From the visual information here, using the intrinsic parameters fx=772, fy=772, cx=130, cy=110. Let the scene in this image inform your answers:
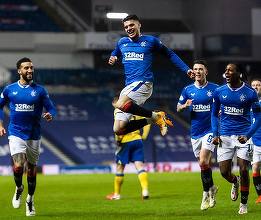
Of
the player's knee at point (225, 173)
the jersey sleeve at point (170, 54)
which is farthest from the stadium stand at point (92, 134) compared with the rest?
the jersey sleeve at point (170, 54)

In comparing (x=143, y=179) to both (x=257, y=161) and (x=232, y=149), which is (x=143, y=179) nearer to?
(x=257, y=161)

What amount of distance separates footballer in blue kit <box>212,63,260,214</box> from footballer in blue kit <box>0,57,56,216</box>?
284 cm

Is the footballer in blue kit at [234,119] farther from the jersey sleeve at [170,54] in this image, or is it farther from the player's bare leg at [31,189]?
the player's bare leg at [31,189]

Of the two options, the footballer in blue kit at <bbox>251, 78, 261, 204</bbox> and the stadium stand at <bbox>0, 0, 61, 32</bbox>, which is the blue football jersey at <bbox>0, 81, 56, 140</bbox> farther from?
the stadium stand at <bbox>0, 0, 61, 32</bbox>

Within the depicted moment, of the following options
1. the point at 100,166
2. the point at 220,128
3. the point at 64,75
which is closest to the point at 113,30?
the point at 64,75

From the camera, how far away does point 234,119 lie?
1284 cm

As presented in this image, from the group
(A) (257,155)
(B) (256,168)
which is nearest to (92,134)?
(A) (257,155)

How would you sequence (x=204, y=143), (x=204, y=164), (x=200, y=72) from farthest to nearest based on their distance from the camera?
1. (x=200, y=72)
2. (x=204, y=143)
3. (x=204, y=164)

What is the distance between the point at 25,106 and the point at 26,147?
0.71 meters

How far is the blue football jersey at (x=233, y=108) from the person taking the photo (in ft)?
41.5

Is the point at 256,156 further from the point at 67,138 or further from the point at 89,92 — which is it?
the point at 89,92

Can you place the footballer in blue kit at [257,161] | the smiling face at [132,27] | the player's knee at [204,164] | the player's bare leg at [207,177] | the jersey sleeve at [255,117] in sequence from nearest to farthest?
the jersey sleeve at [255,117] → the smiling face at [132,27] → the player's bare leg at [207,177] → the player's knee at [204,164] → the footballer in blue kit at [257,161]

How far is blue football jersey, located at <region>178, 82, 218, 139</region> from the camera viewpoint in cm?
1478

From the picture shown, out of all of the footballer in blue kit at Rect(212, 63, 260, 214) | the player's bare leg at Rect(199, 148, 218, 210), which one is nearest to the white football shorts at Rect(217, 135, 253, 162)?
the footballer in blue kit at Rect(212, 63, 260, 214)
